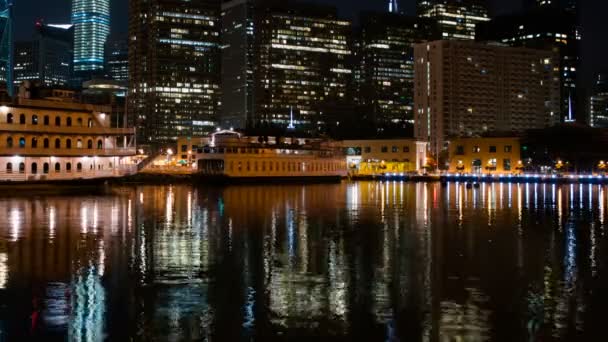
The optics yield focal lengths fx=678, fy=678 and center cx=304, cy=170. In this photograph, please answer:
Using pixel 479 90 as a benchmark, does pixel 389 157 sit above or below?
below

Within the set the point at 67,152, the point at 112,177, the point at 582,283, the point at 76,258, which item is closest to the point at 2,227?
the point at 76,258

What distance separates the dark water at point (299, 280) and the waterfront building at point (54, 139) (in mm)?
30521

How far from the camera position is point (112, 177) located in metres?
73.0

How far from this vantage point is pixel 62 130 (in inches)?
2645

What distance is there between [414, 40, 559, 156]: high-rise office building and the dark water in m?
142

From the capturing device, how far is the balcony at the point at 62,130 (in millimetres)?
62875

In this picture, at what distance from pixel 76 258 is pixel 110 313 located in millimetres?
8125

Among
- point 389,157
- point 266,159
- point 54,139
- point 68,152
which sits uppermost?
point 54,139

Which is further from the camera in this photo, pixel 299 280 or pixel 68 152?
pixel 68 152

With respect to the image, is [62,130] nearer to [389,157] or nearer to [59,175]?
[59,175]

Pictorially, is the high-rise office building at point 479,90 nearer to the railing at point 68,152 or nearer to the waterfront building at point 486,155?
the waterfront building at point 486,155

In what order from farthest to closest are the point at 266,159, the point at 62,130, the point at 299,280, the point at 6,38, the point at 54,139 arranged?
the point at 6,38, the point at 266,159, the point at 62,130, the point at 54,139, the point at 299,280

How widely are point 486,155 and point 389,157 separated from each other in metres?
20.1

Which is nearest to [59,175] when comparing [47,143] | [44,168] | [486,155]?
[44,168]
